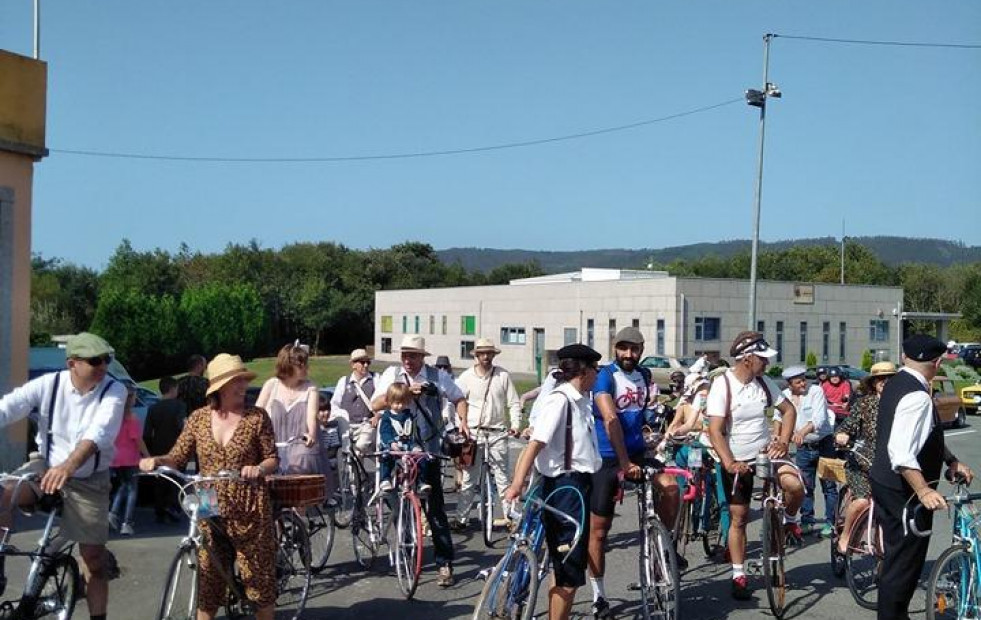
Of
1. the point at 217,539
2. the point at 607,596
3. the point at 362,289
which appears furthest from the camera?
the point at 362,289

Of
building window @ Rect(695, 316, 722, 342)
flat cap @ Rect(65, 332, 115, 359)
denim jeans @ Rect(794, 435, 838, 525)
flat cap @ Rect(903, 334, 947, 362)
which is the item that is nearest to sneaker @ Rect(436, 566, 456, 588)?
flat cap @ Rect(65, 332, 115, 359)

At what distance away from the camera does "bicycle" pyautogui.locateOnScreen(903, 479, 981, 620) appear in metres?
6.13

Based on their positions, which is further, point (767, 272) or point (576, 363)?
point (767, 272)

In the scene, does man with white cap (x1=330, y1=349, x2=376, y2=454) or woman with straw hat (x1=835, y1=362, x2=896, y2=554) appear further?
man with white cap (x1=330, y1=349, x2=376, y2=454)

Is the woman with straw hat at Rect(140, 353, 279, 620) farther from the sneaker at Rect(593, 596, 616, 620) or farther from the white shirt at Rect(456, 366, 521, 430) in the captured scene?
the white shirt at Rect(456, 366, 521, 430)

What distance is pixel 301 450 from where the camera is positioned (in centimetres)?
799

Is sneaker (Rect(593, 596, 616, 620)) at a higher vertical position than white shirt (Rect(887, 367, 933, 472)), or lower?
lower

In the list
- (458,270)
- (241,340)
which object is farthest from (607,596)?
(458,270)

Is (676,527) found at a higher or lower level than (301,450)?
lower

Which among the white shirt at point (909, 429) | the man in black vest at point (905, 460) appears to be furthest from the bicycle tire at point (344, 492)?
the white shirt at point (909, 429)

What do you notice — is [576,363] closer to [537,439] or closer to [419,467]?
[537,439]

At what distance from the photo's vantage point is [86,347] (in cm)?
595

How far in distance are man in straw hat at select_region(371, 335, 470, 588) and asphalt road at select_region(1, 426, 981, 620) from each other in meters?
0.35

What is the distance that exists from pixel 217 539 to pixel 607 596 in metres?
3.30
